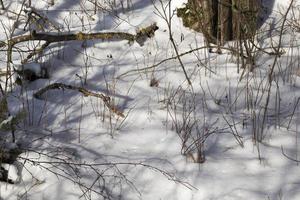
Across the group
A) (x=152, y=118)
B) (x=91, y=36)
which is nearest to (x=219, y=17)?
(x=91, y=36)

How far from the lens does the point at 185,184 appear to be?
2643 millimetres

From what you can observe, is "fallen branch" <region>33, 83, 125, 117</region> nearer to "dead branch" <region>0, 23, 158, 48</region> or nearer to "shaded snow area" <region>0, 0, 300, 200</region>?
"shaded snow area" <region>0, 0, 300, 200</region>

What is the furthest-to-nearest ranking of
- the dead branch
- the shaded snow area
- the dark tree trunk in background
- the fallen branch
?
the dark tree trunk in background
the dead branch
the fallen branch
the shaded snow area

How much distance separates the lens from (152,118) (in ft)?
10.9

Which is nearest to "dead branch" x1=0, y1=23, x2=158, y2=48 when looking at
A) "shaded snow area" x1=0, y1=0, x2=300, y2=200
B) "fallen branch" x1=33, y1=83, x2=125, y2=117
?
"shaded snow area" x1=0, y1=0, x2=300, y2=200

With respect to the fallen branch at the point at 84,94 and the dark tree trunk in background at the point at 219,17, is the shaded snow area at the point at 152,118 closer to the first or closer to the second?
the fallen branch at the point at 84,94

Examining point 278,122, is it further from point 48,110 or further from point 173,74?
point 48,110

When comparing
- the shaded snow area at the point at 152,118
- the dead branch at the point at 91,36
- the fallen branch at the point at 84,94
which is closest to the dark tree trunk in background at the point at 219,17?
the shaded snow area at the point at 152,118

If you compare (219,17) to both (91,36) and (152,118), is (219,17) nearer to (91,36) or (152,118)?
(91,36)

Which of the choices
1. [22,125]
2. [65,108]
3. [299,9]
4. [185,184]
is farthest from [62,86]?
[299,9]

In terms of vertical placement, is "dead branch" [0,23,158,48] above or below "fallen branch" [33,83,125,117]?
above

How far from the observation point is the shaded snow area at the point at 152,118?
2678 millimetres

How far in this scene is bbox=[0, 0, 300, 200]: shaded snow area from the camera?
268cm

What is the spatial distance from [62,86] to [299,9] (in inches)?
106
